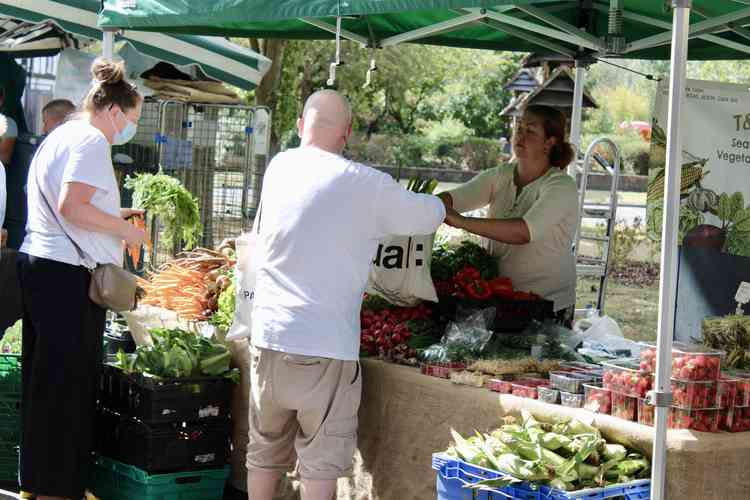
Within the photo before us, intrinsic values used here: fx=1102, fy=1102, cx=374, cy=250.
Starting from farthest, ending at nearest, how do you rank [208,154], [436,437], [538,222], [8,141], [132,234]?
[208,154] < [8,141] < [538,222] < [132,234] < [436,437]

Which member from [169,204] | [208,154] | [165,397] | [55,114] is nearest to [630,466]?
[165,397]

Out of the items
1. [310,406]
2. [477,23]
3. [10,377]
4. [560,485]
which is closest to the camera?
[560,485]

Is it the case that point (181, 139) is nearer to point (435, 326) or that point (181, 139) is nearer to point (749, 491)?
point (435, 326)

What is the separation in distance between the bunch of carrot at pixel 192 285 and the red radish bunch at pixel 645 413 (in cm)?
264

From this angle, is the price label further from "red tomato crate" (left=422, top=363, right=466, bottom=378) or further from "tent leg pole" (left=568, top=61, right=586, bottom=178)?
"tent leg pole" (left=568, top=61, right=586, bottom=178)

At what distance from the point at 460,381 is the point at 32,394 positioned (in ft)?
6.27

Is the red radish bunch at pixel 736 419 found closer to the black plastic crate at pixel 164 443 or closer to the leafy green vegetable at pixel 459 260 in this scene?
the leafy green vegetable at pixel 459 260

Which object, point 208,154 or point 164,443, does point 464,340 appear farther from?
point 208,154

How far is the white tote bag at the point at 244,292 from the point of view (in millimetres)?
4984

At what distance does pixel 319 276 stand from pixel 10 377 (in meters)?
2.34

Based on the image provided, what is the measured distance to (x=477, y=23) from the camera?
6930mm

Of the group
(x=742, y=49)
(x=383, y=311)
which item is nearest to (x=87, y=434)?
(x=383, y=311)

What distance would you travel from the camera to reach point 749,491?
3.83 m

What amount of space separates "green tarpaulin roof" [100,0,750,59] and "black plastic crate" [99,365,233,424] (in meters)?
1.71
